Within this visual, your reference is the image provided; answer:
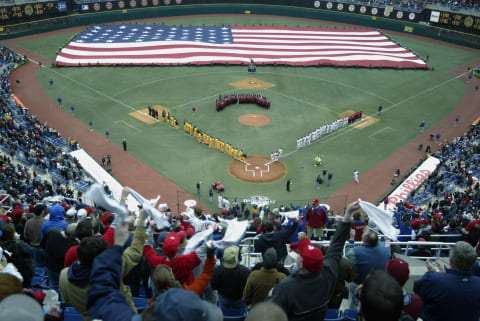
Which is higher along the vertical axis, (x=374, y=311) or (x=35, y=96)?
(x=374, y=311)

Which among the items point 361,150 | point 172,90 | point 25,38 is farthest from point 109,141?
point 25,38

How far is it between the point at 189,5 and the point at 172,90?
3398cm

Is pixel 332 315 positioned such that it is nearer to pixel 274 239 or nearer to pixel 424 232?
pixel 274 239

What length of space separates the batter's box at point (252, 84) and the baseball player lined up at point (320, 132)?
1096 cm

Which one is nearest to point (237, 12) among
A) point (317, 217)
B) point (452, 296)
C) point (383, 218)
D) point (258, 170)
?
point (258, 170)

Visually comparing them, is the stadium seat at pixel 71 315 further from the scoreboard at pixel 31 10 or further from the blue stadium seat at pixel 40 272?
the scoreboard at pixel 31 10

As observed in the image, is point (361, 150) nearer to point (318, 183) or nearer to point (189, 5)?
point (318, 183)

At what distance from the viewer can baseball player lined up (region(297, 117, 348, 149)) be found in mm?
32812

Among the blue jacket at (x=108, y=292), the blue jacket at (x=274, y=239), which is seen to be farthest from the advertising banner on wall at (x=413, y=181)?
the blue jacket at (x=108, y=292)

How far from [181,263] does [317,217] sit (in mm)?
9295

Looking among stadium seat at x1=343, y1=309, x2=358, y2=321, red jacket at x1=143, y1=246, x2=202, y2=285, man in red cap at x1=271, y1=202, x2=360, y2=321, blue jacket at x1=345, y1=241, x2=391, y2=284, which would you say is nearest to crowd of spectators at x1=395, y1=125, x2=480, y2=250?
blue jacket at x1=345, y1=241, x2=391, y2=284

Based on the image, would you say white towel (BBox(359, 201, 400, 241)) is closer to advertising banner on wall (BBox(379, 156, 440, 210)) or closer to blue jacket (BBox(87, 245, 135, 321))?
blue jacket (BBox(87, 245, 135, 321))

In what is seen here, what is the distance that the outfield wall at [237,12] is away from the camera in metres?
59.8

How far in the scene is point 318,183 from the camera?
Answer: 27.6 metres
